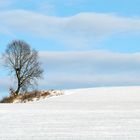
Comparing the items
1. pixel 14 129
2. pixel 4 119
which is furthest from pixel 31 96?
pixel 14 129

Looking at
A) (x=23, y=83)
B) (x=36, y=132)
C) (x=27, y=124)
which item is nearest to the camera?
(x=36, y=132)

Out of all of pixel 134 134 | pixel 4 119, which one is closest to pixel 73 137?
pixel 134 134

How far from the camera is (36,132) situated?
13.6m

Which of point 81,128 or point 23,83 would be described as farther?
point 23,83

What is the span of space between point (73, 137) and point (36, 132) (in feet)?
5.20

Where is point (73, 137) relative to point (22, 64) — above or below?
below

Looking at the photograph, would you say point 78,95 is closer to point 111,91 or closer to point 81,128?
point 111,91

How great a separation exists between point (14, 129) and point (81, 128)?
187 centimetres

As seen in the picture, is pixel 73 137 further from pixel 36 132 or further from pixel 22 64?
pixel 22 64

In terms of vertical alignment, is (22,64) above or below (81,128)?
above

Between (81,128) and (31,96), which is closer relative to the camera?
(81,128)

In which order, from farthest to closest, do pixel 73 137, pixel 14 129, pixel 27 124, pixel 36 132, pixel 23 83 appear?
pixel 23 83
pixel 27 124
pixel 14 129
pixel 36 132
pixel 73 137

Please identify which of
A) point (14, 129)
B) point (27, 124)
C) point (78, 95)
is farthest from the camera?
point (78, 95)

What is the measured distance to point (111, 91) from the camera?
145ft
